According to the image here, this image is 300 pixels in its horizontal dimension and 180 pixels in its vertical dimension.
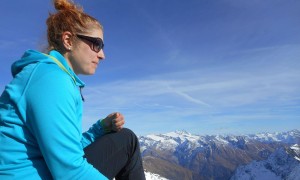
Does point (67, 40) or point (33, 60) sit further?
point (67, 40)

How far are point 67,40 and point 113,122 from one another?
1.71 metres

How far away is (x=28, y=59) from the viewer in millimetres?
3953

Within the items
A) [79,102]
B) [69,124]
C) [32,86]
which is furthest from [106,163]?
[32,86]

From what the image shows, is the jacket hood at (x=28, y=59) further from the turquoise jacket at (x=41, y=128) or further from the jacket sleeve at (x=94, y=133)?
the jacket sleeve at (x=94, y=133)

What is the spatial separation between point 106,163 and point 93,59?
159 cm

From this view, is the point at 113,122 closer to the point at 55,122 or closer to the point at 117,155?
the point at 117,155

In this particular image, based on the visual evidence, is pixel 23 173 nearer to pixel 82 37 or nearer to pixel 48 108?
pixel 48 108

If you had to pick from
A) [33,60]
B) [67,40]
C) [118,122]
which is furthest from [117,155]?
[33,60]

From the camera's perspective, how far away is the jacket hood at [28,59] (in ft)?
12.7

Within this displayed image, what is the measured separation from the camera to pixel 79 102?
4.09 metres

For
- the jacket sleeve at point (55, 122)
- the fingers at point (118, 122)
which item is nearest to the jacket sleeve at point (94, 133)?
the fingers at point (118, 122)

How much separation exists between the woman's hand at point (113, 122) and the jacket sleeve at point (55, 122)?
2022 mm

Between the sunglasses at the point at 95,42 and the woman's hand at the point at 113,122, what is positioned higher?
the sunglasses at the point at 95,42

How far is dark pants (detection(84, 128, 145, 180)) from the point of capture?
499 centimetres
